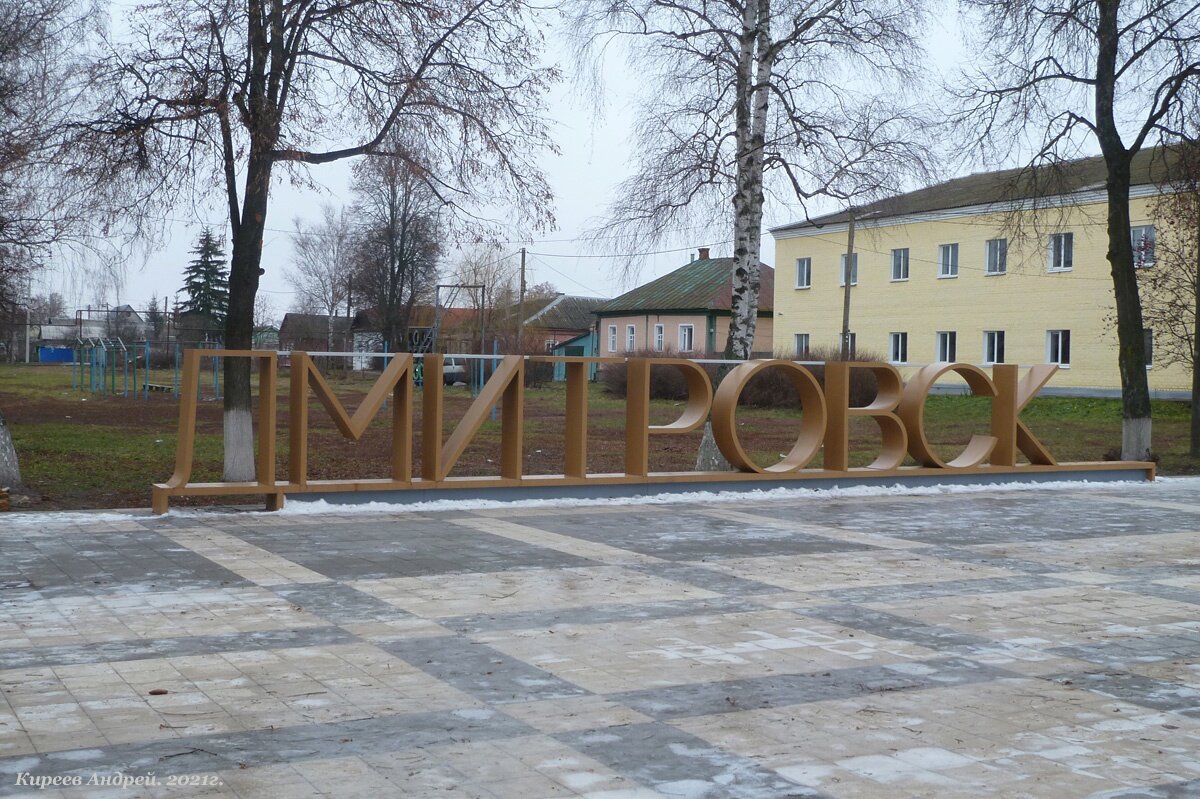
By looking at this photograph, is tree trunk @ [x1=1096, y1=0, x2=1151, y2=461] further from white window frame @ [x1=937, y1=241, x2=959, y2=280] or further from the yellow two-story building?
white window frame @ [x1=937, y1=241, x2=959, y2=280]

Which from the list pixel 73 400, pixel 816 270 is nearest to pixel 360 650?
pixel 73 400

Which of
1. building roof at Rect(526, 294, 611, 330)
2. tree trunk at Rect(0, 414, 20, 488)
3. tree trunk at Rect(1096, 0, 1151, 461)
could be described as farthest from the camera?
building roof at Rect(526, 294, 611, 330)

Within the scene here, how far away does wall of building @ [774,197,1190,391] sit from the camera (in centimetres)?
3738

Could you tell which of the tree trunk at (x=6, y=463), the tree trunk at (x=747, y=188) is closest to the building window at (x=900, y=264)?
the tree trunk at (x=747, y=188)

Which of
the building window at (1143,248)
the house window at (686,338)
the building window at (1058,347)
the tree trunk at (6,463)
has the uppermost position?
the building window at (1143,248)

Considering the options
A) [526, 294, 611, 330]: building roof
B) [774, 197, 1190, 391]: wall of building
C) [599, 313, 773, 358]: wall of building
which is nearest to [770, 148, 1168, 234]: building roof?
[774, 197, 1190, 391]: wall of building

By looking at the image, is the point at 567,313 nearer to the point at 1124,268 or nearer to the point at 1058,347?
the point at 1058,347

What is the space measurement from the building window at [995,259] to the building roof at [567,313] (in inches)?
1697

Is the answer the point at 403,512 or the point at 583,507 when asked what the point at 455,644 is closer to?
the point at 403,512

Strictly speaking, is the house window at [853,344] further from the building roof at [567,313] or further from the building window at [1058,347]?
the building roof at [567,313]

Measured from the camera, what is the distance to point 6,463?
13703 mm

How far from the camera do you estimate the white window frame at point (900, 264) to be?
44500 millimetres

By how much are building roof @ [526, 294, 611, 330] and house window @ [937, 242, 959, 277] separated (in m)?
41.0

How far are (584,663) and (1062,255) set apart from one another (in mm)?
35961
